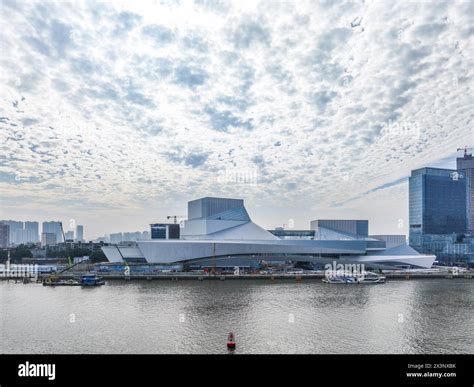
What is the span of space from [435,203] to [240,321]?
216 ft

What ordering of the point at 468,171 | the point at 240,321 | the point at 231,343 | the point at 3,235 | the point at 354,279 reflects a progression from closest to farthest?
the point at 231,343 < the point at 240,321 < the point at 354,279 < the point at 3,235 < the point at 468,171

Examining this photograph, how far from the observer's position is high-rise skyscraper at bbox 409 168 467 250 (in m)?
65.9

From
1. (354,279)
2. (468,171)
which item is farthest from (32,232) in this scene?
(468,171)

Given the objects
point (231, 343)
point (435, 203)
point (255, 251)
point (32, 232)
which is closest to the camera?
point (231, 343)

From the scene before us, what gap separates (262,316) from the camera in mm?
15102

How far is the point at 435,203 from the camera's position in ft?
218

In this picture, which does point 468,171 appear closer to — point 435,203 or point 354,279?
point 435,203

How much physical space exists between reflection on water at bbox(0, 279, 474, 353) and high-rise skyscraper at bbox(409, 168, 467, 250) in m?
48.3

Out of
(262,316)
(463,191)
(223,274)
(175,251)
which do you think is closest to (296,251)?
(223,274)

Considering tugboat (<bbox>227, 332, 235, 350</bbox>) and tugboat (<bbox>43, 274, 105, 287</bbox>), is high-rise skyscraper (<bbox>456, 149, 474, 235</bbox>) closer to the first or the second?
tugboat (<bbox>43, 274, 105, 287</bbox>)

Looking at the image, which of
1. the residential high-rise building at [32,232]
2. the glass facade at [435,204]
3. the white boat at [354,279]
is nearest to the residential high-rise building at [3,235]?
the residential high-rise building at [32,232]
